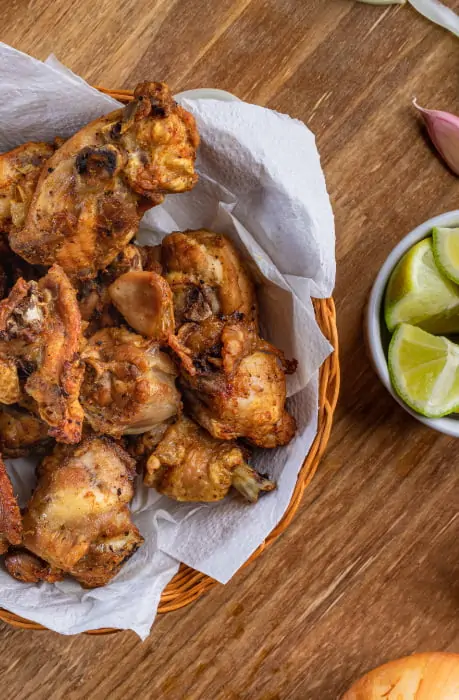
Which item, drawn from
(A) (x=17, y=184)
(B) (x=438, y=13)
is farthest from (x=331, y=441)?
(B) (x=438, y=13)

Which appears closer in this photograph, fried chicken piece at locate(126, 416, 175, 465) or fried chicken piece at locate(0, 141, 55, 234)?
fried chicken piece at locate(0, 141, 55, 234)

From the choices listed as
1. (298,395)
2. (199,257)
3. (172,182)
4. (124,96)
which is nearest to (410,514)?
(298,395)

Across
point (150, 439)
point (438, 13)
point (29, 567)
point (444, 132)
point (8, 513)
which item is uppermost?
point (438, 13)

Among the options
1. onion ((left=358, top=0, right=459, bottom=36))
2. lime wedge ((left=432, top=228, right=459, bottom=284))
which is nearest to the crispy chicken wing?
lime wedge ((left=432, top=228, right=459, bottom=284))

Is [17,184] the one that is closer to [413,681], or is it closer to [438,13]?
[438,13]

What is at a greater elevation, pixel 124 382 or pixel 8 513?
pixel 124 382

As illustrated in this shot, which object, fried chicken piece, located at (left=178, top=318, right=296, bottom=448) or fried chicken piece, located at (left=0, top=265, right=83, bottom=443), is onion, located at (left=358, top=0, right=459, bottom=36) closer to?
fried chicken piece, located at (left=178, top=318, right=296, bottom=448)
